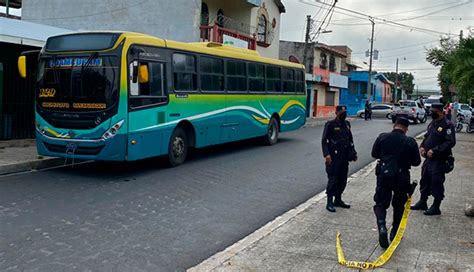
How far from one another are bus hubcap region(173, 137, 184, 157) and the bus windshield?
2.38 m

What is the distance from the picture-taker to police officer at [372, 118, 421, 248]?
576cm

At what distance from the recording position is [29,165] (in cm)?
1082

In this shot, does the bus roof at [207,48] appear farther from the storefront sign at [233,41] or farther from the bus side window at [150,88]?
the storefront sign at [233,41]

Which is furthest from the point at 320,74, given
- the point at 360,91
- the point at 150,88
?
the point at 150,88

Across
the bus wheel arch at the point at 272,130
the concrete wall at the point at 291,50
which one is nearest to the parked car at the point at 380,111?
the concrete wall at the point at 291,50

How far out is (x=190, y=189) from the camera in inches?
365

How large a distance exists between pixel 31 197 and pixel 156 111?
3582 millimetres

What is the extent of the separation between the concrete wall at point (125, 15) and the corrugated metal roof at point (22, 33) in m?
8.11

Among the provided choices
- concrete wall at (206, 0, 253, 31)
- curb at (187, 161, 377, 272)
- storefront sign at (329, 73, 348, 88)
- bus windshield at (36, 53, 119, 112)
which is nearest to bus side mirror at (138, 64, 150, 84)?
bus windshield at (36, 53, 119, 112)

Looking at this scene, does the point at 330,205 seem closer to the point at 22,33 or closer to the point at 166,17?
the point at 22,33

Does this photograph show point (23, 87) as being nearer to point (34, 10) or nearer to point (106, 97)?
point (106, 97)

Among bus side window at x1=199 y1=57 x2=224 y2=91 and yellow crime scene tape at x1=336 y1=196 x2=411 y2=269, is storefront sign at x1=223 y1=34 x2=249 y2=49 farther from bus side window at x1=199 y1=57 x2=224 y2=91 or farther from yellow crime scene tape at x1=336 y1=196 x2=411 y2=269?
yellow crime scene tape at x1=336 y1=196 x2=411 y2=269

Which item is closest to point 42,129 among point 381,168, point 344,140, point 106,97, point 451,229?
point 106,97

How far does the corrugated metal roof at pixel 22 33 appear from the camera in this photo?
12523 mm
